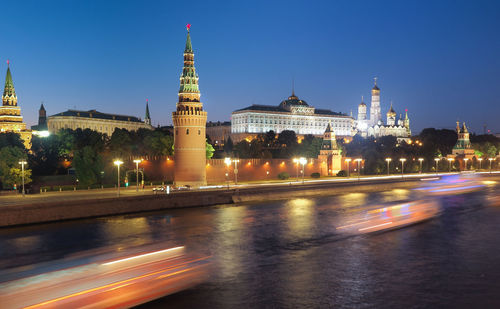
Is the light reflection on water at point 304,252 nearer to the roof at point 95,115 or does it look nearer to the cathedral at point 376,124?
the roof at point 95,115

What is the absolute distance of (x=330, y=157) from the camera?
75.3 m

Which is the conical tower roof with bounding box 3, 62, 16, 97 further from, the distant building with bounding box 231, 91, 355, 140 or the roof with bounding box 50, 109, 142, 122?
the distant building with bounding box 231, 91, 355, 140

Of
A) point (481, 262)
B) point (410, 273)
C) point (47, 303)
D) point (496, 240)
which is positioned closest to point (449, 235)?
point (496, 240)

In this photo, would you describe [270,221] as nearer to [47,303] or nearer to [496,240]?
[496,240]

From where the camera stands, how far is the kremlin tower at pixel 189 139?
181 ft

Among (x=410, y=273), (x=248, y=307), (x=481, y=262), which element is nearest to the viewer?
(x=248, y=307)

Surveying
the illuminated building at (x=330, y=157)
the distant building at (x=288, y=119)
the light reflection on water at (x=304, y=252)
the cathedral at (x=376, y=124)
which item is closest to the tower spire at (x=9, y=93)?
the illuminated building at (x=330, y=157)

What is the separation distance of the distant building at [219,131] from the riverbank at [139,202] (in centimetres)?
10963

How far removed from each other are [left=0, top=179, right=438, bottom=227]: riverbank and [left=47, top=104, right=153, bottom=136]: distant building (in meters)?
94.2

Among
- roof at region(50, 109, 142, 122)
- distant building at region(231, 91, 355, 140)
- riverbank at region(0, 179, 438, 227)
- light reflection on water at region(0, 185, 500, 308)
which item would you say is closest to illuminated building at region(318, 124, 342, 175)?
riverbank at region(0, 179, 438, 227)

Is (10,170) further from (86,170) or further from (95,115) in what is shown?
(95,115)

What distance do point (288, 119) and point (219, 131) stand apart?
24.3 m

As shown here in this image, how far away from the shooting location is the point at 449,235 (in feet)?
91.4

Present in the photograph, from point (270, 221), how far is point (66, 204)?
14185mm
